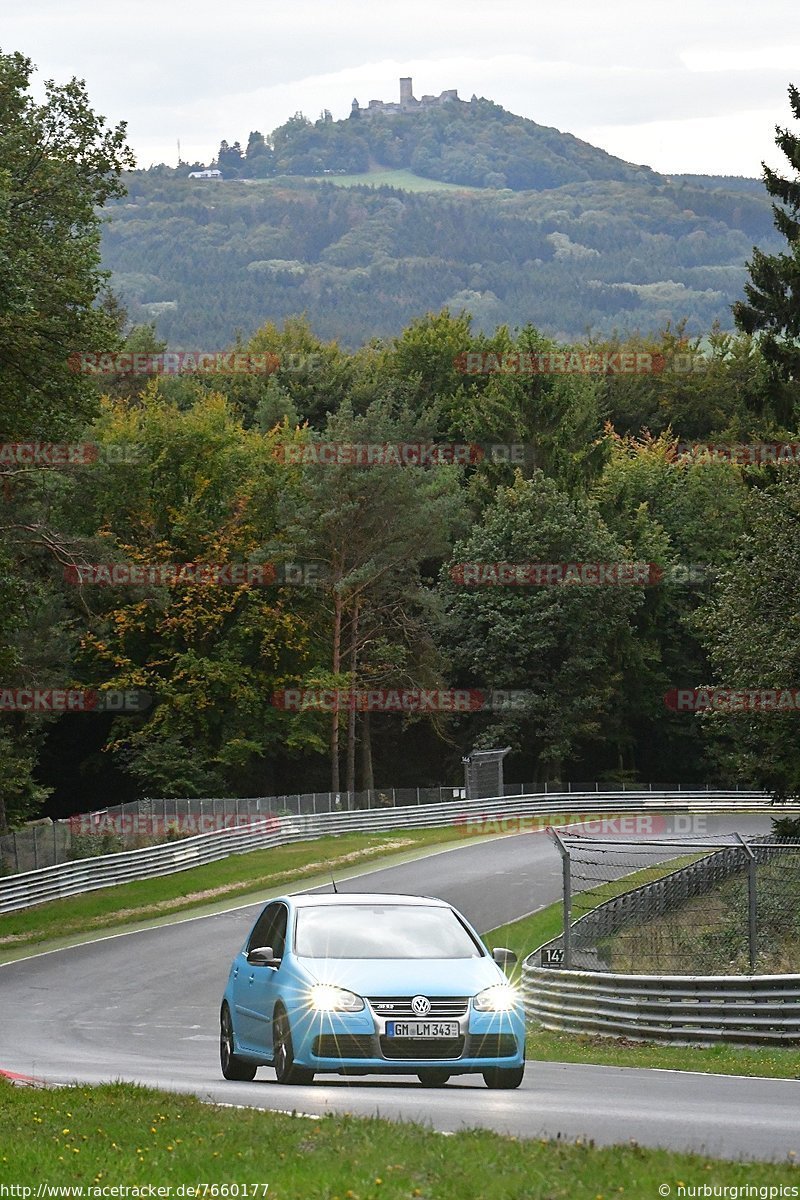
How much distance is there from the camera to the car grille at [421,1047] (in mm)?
12078

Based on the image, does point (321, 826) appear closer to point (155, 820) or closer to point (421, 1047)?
point (155, 820)

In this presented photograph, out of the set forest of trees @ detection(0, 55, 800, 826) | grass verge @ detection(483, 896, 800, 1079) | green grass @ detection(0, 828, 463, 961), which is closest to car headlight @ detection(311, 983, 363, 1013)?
grass verge @ detection(483, 896, 800, 1079)

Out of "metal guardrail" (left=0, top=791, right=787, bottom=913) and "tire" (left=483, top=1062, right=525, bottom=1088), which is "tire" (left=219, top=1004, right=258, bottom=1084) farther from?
"metal guardrail" (left=0, top=791, right=787, bottom=913)

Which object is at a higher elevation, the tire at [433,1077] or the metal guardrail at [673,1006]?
the tire at [433,1077]

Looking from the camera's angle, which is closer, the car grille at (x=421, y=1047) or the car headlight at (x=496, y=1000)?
the car grille at (x=421, y=1047)

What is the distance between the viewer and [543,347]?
84.8 metres

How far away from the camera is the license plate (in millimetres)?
12070

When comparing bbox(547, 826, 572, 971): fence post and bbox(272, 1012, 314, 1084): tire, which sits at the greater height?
bbox(272, 1012, 314, 1084): tire

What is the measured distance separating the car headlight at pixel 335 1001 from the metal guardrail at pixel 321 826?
93.8 ft

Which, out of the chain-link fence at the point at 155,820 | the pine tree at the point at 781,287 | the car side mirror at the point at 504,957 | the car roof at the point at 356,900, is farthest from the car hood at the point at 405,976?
the chain-link fence at the point at 155,820

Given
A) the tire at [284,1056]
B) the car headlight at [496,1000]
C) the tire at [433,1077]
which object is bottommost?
the tire at [433,1077]

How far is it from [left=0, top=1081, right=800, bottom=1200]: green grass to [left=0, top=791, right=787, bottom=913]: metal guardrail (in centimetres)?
3093

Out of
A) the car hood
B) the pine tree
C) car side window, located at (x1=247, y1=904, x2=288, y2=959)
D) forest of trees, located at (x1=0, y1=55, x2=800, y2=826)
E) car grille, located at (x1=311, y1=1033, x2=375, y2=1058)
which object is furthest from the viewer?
forest of trees, located at (x1=0, y1=55, x2=800, y2=826)

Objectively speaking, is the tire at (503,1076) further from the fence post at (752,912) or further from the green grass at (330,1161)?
the fence post at (752,912)
